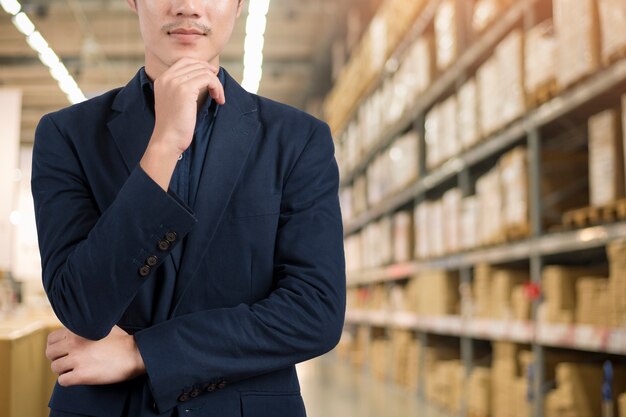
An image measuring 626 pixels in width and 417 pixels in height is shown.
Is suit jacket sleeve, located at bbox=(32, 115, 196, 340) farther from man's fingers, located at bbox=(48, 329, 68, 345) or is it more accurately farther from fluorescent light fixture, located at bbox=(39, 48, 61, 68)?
fluorescent light fixture, located at bbox=(39, 48, 61, 68)

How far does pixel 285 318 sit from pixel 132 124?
34 centimetres

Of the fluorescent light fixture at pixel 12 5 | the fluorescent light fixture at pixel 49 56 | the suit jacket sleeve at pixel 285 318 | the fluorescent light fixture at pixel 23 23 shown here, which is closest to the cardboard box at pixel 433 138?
the suit jacket sleeve at pixel 285 318

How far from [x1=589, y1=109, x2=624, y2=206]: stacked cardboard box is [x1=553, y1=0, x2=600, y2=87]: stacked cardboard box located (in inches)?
8.2

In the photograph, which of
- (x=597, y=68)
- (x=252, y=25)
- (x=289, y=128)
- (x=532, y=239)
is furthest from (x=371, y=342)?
(x=289, y=128)

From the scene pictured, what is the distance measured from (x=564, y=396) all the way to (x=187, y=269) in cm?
306

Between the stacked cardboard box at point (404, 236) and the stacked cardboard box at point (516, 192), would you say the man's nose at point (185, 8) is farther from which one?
the stacked cardboard box at point (404, 236)

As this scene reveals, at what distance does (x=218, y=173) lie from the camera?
3.69ft

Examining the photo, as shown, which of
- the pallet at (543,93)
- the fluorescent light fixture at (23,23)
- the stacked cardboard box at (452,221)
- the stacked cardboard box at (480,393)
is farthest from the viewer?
the fluorescent light fixture at (23,23)

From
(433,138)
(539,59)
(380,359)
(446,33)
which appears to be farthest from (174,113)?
(380,359)

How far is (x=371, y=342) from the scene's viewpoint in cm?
913

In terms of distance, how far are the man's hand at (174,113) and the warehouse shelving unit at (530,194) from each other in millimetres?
2453

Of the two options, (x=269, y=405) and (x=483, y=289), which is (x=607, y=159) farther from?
(x=269, y=405)

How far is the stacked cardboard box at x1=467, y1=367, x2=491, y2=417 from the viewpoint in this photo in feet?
16.2

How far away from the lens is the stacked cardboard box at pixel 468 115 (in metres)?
5.06
